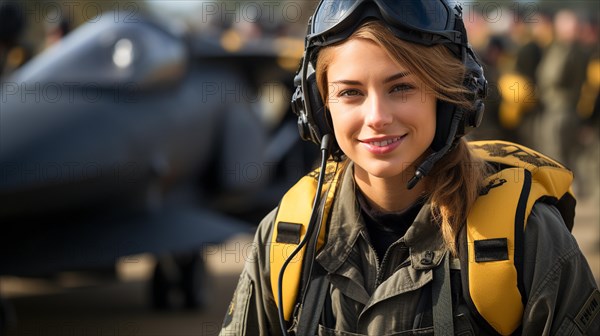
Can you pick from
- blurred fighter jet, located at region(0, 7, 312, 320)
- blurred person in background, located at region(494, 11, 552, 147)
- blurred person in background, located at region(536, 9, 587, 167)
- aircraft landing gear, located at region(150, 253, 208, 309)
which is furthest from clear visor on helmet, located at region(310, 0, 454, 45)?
blurred person in background, located at region(536, 9, 587, 167)

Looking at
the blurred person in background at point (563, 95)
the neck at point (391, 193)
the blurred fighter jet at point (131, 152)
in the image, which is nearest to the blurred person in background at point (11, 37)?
the blurred fighter jet at point (131, 152)

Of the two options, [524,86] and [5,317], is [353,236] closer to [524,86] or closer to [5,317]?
[5,317]

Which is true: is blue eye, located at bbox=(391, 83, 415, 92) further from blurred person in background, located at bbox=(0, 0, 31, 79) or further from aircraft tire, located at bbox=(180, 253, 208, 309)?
blurred person in background, located at bbox=(0, 0, 31, 79)

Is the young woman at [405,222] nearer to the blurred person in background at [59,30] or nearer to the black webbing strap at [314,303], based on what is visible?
the black webbing strap at [314,303]

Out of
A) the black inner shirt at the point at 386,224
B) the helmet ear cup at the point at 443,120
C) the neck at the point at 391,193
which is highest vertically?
the helmet ear cup at the point at 443,120

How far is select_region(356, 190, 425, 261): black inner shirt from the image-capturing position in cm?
289

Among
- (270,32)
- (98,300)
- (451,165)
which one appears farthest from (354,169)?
(270,32)

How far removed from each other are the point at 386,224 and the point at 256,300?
0.43 meters

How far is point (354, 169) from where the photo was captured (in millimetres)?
3061

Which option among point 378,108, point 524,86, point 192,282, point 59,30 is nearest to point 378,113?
point 378,108

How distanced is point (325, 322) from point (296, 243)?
23cm

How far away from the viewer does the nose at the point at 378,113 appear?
2.71 m

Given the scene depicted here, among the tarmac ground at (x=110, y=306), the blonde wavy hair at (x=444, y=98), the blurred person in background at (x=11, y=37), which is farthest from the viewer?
the blurred person in background at (x=11, y=37)

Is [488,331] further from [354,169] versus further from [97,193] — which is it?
[97,193]
